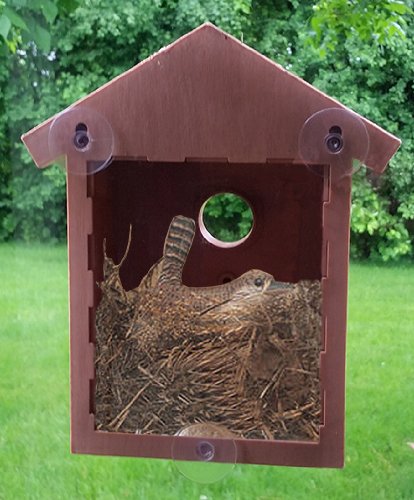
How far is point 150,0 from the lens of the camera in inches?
41.5

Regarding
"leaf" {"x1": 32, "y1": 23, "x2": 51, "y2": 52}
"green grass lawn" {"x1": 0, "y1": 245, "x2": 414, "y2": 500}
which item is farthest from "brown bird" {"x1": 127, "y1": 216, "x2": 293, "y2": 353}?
"leaf" {"x1": 32, "y1": 23, "x2": 51, "y2": 52}

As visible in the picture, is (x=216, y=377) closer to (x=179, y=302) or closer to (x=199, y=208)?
(x=179, y=302)

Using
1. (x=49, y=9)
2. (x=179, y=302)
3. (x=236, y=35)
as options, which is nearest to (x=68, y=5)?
(x=49, y=9)

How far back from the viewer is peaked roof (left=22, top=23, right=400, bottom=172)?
2.31 feet

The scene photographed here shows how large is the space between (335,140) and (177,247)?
0.22m

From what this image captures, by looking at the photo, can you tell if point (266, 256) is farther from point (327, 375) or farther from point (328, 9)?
point (328, 9)

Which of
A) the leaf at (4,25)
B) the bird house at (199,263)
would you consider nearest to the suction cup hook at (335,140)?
the bird house at (199,263)

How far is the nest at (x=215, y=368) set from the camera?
2.49ft

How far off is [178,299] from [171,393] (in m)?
0.10

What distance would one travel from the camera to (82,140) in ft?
2.39

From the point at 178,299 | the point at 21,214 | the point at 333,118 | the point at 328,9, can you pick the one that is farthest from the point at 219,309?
the point at 21,214

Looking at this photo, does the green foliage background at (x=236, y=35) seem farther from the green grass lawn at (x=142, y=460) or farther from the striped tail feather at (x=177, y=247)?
the striped tail feather at (x=177, y=247)

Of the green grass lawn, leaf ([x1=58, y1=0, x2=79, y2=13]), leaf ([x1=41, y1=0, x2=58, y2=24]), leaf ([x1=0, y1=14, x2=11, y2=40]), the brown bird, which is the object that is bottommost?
the green grass lawn

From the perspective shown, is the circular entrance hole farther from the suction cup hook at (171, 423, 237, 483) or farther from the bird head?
the suction cup hook at (171, 423, 237, 483)
